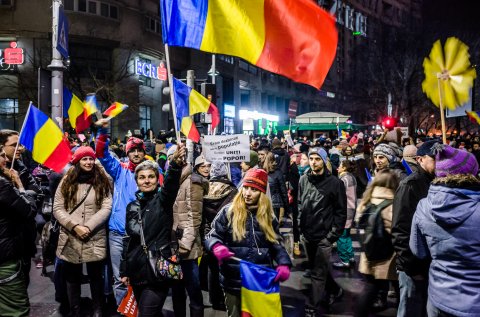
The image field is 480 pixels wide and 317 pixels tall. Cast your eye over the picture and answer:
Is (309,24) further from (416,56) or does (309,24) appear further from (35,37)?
(416,56)

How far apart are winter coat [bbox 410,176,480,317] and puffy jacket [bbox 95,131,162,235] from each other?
10.9 feet

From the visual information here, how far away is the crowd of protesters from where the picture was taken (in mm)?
3250

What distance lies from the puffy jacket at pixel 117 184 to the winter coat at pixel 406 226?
9.70ft

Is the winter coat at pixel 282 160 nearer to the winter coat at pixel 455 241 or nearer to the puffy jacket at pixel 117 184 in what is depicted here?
the puffy jacket at pixel 117 184

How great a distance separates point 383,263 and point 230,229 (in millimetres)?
1651

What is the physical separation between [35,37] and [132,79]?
20.3 ft

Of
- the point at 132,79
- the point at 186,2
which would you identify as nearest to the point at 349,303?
the point at 186,2

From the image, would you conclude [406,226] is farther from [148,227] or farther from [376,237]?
[148,227]

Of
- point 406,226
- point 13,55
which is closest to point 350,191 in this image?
point 406,226

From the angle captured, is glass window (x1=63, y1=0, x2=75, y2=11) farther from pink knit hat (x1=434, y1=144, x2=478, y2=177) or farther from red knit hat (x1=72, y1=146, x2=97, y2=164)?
pink knit hat (x1=434, y1=144, x2=478, y2=177)

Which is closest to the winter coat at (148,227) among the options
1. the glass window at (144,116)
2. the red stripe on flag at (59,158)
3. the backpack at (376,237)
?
the red stripe on flag at (59,158)

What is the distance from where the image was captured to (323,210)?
215 inches

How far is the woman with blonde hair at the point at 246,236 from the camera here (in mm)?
3855

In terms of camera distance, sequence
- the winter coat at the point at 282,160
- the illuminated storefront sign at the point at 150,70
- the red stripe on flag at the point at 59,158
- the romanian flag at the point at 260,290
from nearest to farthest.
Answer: the romanian flag at the point at 260,290, the red stripe on flag at the point at 59,158, the winter coat at the point at 282,160, the illuminated storefront sign at the point at 150,70
